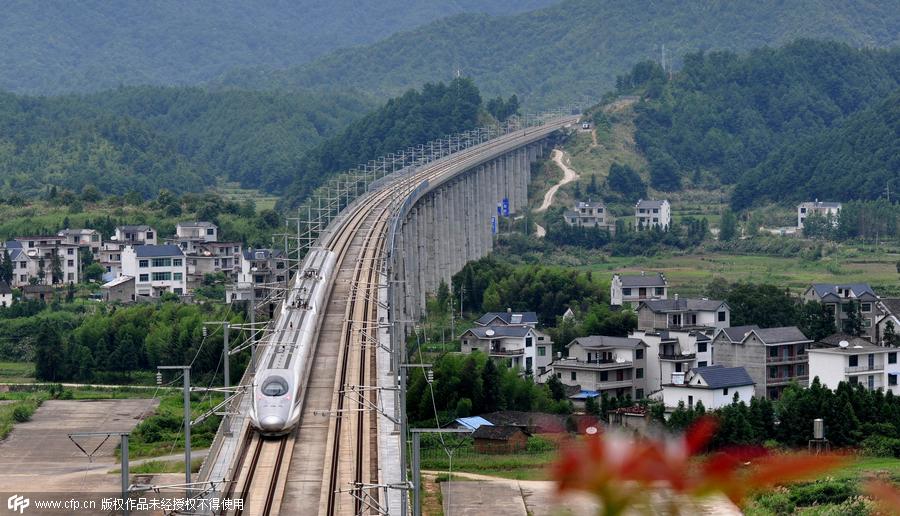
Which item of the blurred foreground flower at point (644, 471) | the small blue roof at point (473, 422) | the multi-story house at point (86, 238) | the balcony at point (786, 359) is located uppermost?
the multi-story house at point (86, 238)

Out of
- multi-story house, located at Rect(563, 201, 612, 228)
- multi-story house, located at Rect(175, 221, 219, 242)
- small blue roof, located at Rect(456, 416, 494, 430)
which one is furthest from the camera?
multi-story house, located at Rect(563, 201, 612, 228)

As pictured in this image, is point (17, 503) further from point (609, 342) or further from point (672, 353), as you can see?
point (672, 353)

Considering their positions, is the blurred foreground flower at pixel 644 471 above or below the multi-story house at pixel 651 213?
below

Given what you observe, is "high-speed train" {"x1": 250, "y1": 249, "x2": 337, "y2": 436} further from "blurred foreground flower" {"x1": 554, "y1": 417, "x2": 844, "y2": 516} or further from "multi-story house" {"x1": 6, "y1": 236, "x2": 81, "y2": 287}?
"multi-story house" {"x1": 6, "y1": 236, "x2": 81, "y2": 287}

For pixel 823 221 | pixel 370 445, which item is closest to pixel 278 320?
pixel 370 445

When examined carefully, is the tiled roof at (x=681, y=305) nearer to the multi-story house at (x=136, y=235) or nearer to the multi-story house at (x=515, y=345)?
the multi-story house at (x=515, y=345)

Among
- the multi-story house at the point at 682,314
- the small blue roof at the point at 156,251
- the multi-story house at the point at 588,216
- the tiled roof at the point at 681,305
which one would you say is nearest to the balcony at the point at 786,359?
the multi-story house at the point at 682,314

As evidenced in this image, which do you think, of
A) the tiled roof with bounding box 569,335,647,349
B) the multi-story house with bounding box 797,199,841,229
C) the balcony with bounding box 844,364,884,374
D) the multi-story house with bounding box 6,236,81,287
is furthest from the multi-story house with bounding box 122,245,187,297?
the multi-story house with bounding box 797,199,841,229
